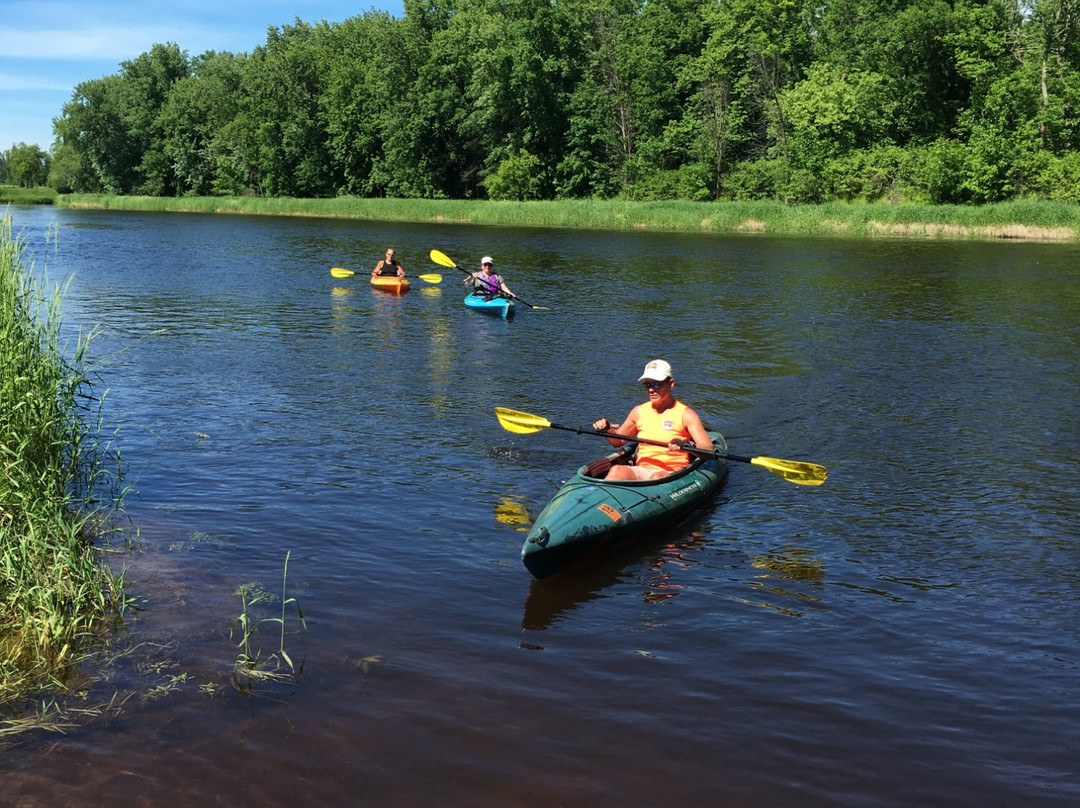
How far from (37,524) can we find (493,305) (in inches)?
632

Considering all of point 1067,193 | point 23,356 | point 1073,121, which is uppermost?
point 1073,121

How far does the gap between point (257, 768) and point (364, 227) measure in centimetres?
5023

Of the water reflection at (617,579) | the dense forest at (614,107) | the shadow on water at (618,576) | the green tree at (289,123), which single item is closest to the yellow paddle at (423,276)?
the shadow on water at (618,576)

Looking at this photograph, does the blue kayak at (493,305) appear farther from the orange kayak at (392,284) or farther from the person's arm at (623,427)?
the person's arm at (623,427)

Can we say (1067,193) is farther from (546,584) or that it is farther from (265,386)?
(546,584)

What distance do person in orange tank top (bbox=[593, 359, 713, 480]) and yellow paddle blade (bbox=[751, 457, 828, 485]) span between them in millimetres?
572

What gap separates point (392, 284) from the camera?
1016 inches

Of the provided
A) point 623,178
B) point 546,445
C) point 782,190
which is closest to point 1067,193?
point 782,190

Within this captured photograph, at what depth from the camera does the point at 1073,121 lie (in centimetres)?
4725

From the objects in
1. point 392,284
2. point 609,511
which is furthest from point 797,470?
point 392,284

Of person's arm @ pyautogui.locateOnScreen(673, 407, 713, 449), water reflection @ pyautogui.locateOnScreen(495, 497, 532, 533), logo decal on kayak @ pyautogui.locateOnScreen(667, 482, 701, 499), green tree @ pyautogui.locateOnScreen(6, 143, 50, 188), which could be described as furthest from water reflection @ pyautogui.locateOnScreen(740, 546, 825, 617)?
green tree @ pyautogui.locateOnScreen(6, 143, 50, 188)

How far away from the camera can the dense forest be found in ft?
162

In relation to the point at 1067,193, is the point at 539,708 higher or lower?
lower

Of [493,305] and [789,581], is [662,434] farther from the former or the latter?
[493,305]
